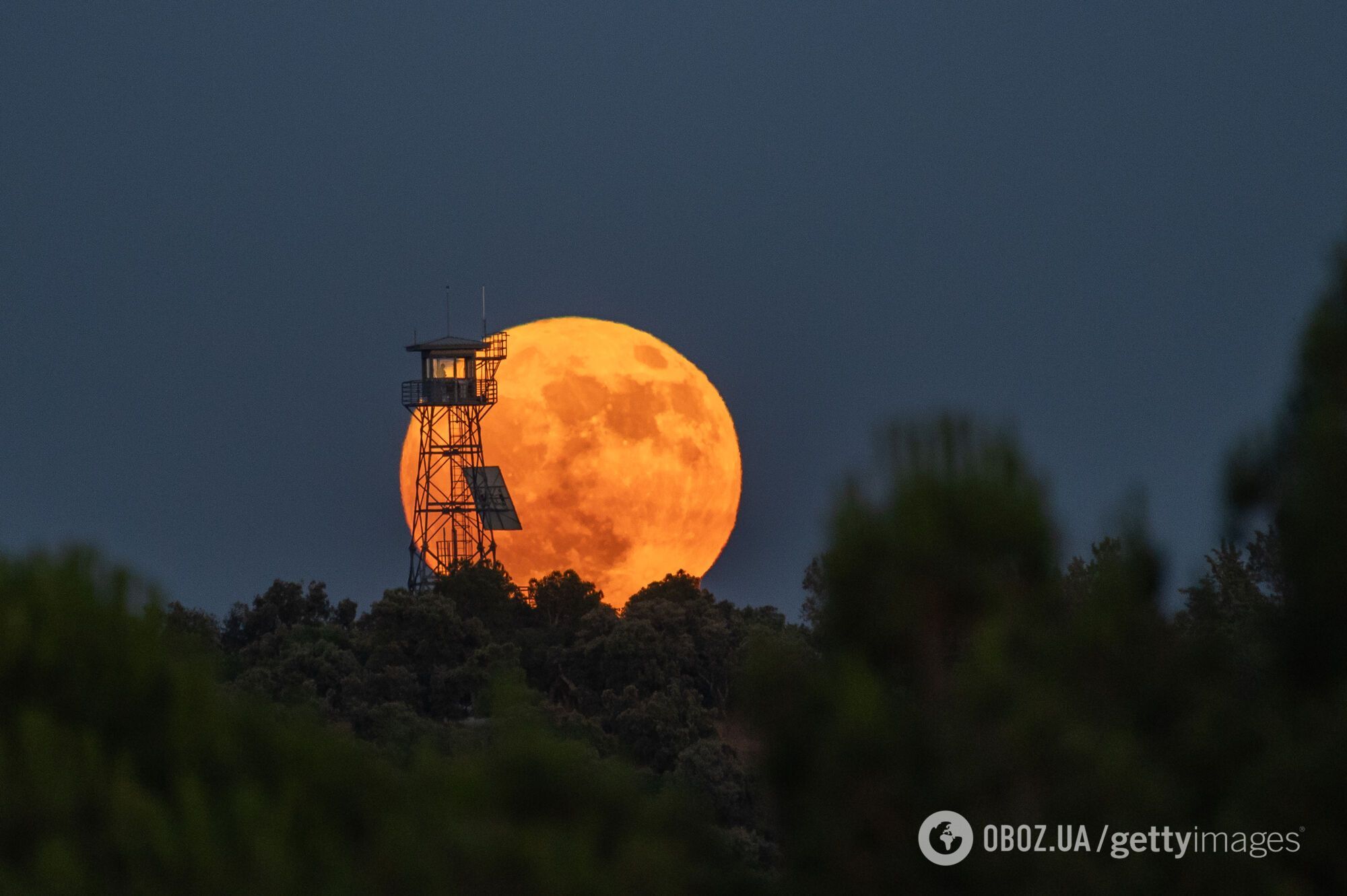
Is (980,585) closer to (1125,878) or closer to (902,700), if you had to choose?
(902,700)

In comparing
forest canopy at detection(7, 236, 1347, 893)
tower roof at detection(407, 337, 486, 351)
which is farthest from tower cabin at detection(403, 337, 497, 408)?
forest canopy at detection(7, 236, 1347, 893)

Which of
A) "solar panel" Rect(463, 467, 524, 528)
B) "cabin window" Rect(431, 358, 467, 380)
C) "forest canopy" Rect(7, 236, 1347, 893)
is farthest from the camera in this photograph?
"cabin window" Rect(431, 358, 467, 380)

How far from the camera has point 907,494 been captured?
10.5 metres

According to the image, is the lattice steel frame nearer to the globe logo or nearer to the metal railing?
the metal railing

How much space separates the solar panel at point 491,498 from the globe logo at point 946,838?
51.6 m

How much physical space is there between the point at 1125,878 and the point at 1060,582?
8.32 ft

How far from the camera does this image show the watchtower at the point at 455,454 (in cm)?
6062

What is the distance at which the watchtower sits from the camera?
60.6 meters

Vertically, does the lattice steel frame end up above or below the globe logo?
above

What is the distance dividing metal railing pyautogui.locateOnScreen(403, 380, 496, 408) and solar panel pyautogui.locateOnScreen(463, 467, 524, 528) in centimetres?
228

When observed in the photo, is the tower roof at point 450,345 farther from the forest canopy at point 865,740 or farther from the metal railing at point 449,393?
the forest canopy at point 865,740

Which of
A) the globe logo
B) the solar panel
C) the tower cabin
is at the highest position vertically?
the tower cabin

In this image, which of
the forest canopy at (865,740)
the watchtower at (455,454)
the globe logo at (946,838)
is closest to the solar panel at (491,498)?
the watchtower at (455,454)

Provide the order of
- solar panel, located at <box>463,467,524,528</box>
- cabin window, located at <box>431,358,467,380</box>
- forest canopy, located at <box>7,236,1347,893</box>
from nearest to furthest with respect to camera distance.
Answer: forest canopy, located at <box>7,236,1347,893</box>, solar panel, located at <box>463,467,524,528</box>, cabin window, located at <box>431,358,467,380</box>
